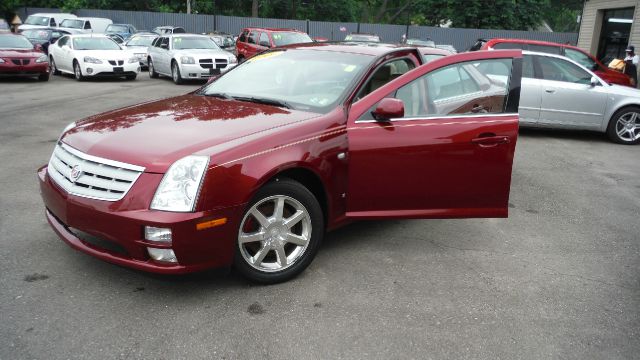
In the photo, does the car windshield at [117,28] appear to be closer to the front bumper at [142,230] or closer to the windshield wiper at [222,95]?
the windshield wiper at [222,95]

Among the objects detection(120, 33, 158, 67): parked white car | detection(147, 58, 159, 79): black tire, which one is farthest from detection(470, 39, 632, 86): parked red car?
detection(120, 33, 158, 67): parked white car

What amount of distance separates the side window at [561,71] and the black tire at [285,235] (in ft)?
24.5

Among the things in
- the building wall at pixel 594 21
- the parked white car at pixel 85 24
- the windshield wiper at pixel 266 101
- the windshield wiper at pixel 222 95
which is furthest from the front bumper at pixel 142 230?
the parked white car at pixel 85 24

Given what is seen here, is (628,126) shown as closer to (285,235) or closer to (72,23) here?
(285,235)

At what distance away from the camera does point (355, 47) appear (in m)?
4.89

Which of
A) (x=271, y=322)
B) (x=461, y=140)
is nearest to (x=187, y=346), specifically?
(x=271, y=322)

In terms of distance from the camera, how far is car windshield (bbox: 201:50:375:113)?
4312 millimetres

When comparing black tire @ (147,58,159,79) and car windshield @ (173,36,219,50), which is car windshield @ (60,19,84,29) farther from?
car windshield @ (173,36,219,50)

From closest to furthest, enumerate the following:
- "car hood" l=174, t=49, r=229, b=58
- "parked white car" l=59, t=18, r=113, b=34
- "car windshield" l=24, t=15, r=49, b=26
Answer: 1. "car hood" l=174, t=49, r=229, b=58
2. "parked white car" l=59, t=18, r=113, b=34
3. "car windshield" l=24, t=15, r=49, b=26

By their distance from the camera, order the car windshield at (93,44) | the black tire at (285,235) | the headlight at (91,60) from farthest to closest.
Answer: the car windshield at (93,44) < the headlight at (91,60) < the black tire at (285,235)

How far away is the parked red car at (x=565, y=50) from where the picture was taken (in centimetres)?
1165

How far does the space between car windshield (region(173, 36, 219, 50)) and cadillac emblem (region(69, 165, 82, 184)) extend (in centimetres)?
1494

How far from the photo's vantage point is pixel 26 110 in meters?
11.1

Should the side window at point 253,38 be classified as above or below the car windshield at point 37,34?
above
